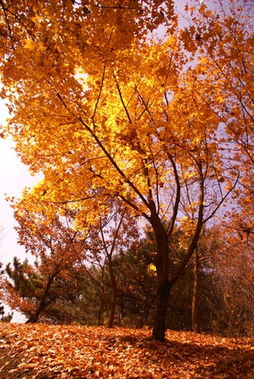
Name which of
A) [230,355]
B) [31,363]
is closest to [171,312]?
[230,355]

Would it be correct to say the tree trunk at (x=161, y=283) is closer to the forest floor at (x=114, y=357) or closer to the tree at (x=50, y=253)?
the forest floor at (x=114, y=357)

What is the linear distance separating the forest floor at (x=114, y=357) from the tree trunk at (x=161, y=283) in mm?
355

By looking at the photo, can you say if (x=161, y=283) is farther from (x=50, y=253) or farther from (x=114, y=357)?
(x=50, y=253)

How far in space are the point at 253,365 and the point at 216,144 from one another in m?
5.01

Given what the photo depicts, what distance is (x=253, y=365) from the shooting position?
19.0 feet

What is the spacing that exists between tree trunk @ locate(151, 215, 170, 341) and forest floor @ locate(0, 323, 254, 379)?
355 mm

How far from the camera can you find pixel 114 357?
5.96 meters

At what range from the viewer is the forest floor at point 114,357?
5.00 m

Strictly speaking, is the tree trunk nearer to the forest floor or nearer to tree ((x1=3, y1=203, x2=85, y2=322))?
the forest floor

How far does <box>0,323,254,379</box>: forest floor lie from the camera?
5.00 meters

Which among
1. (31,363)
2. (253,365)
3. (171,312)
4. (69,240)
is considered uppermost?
(69,240)

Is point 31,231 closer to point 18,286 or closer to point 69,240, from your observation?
point 69,240

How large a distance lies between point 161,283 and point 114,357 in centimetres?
242

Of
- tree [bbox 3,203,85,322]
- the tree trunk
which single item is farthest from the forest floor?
tree [bbox 3,203,85,322]
